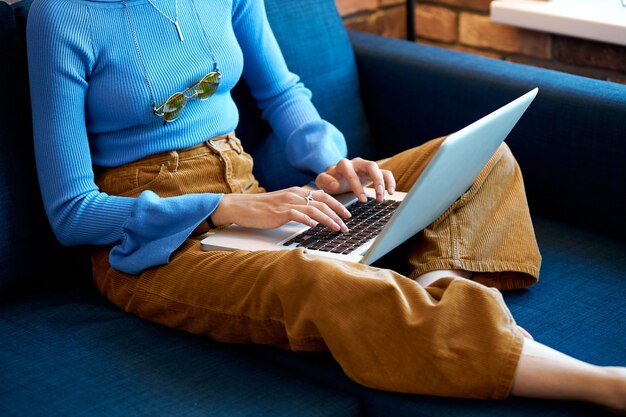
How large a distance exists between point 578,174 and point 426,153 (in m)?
0.30

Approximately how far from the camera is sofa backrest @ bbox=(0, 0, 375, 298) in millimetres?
1478

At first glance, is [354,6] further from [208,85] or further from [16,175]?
[16,175]

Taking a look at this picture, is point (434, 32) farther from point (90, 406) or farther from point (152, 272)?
point (90, 406)

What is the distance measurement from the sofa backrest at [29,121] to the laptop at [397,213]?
0.31 m

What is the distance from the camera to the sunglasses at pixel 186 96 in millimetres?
1459

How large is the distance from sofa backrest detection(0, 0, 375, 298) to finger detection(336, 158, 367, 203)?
1.14 ft

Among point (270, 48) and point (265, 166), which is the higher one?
point (270, 48)

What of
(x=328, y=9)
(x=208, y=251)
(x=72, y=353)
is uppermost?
(x=328, y=9)

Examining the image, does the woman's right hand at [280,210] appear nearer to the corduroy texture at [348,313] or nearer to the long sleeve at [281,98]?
the corduroy texture at [348,313]

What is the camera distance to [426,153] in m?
1.59

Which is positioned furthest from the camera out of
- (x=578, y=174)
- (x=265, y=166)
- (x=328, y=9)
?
(x=328, y=9)

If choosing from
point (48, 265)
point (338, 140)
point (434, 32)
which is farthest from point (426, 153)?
point (434, 32)

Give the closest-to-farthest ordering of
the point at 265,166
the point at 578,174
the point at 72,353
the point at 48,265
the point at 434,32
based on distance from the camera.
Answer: the point at 72,353, the point at 48,265, the point at 578,174, the point at 265,166, the point at 434,32

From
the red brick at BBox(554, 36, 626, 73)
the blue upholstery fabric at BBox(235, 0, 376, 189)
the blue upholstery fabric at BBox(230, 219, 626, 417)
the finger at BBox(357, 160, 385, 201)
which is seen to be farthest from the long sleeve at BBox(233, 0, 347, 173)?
the red brick at BBox(554, 36, 626, 73)
